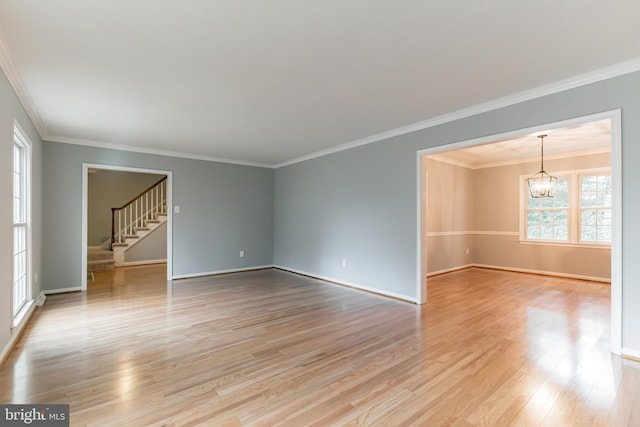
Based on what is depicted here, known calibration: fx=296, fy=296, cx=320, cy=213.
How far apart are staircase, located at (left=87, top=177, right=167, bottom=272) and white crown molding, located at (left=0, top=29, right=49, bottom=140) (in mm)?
3790

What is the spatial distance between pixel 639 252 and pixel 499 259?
15.2ft

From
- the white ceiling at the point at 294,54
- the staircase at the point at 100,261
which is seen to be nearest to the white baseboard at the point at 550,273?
the white ceiling at the point at 294,54

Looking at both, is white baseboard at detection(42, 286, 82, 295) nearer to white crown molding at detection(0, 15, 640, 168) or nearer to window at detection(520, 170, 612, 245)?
white crown molding at detection(0, 15, 640, 168)

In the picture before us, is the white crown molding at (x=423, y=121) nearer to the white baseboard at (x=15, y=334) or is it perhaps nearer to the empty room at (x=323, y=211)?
the empty room at (x=323, y=211)

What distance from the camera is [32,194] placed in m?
3.70

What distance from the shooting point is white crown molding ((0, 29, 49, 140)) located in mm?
2236

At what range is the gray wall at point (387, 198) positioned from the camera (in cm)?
248

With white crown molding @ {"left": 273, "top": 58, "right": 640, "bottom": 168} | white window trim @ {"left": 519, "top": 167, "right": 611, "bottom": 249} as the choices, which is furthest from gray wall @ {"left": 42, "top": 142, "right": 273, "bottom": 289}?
white window trim @ {"left": 519, "top": 167, "right": 611, "bottom": 249}

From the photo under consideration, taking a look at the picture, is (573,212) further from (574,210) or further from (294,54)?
(294,54)

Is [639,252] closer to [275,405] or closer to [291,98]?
[275,405]

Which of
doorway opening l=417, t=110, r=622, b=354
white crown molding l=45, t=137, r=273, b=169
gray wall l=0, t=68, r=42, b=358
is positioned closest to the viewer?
gray wall l=0, t=68, r=42, b=358

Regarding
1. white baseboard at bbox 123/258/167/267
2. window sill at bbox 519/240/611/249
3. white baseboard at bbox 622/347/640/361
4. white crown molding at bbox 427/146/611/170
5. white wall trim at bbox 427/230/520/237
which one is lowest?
white baseboard at bbox 123/258/167/267

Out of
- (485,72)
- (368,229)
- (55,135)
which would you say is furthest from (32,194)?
(485,72)

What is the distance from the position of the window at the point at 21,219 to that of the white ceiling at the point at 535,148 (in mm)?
5575
